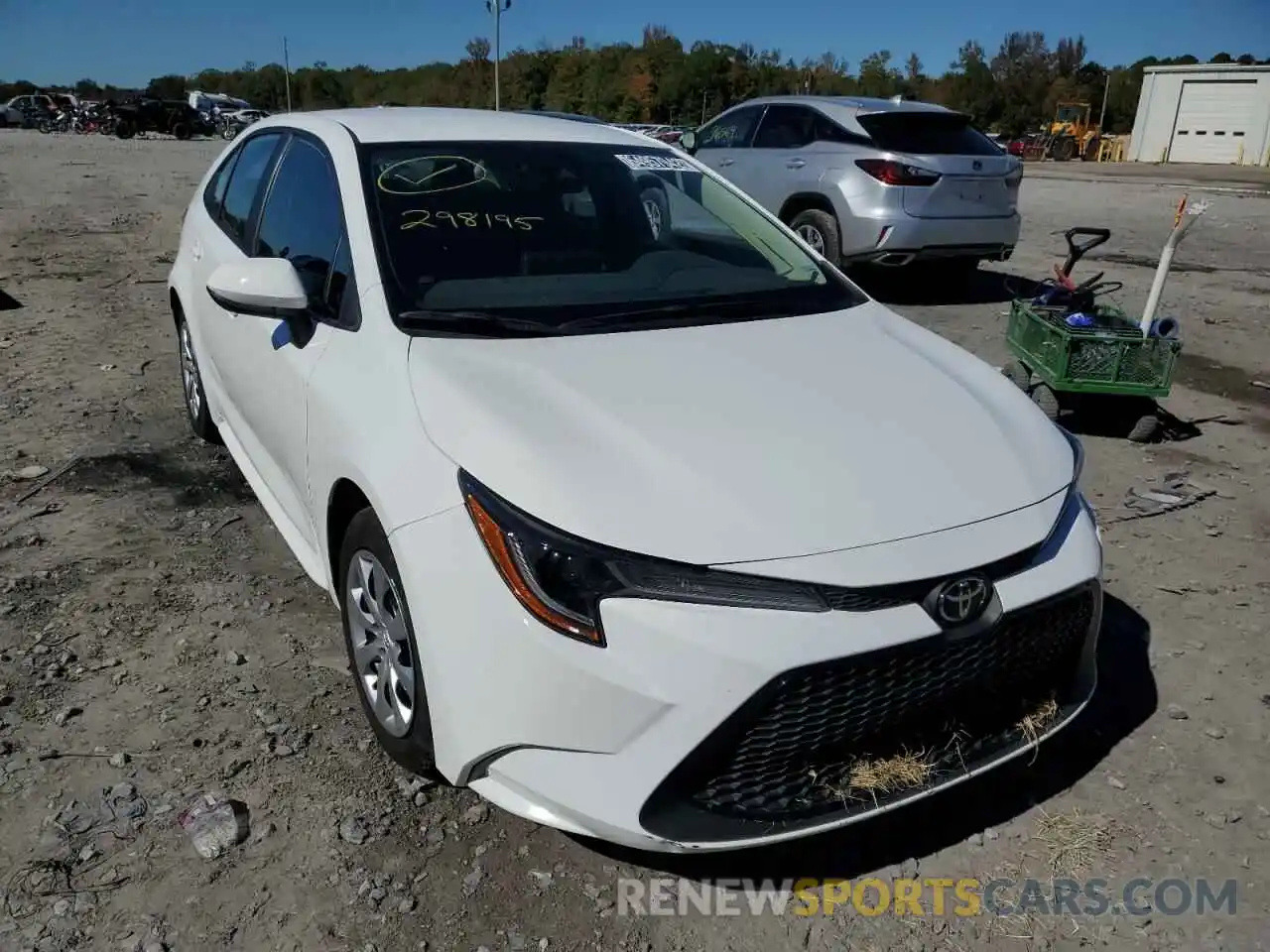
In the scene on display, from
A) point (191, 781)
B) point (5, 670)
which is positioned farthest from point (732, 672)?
point (5, 670)

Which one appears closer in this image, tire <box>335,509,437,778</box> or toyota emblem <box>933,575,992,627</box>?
toyota emblem <box>933,575,992,627</box>

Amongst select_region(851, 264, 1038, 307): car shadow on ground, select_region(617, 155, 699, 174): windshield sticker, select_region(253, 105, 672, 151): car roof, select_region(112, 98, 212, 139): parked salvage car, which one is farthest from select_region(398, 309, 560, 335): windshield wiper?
select_region(112, 98, 212, 139): parked salvage car

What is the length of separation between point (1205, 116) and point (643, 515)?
169ft

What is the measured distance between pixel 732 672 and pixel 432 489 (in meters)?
0.78

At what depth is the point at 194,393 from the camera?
4.73 m

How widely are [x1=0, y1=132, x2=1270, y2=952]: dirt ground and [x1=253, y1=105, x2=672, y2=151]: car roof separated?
1.62 m

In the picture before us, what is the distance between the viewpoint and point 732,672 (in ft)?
6.15

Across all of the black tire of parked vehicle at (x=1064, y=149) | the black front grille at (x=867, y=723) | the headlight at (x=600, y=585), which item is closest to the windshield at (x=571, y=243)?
the headlight at (x=600, y=585)

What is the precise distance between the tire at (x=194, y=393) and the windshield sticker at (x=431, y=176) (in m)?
1.91

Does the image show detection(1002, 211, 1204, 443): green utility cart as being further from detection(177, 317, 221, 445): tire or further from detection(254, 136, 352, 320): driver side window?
detection(177, 317, 221, 445): tire

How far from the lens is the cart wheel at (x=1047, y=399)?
5340 millimetres

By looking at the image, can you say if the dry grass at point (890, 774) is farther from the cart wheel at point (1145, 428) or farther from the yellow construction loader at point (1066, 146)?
the yellow construction loader at point (1066, 146)

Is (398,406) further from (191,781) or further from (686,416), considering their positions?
(191,781)

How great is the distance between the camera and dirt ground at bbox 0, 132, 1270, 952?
7.34 ft
